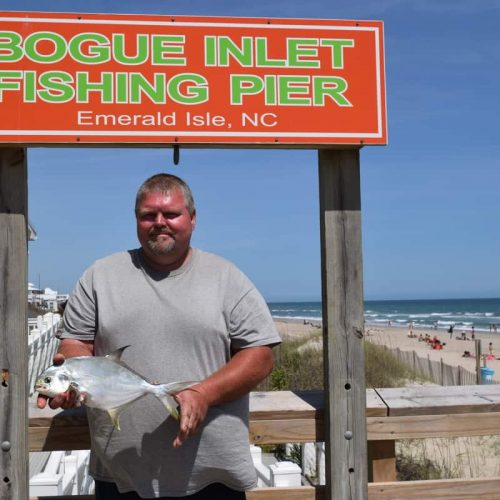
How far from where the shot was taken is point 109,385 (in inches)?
102

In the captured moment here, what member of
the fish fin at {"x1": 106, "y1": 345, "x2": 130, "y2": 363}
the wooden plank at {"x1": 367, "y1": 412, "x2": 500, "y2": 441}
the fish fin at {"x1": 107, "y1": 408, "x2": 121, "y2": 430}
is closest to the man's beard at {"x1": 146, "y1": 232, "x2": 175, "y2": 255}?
the fish fin at {"x1": 106, "y1": 345, "x2": 130, "y2": 363}

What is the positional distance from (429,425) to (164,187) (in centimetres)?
173

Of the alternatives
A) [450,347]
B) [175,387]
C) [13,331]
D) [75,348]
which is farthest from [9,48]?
[450,347]

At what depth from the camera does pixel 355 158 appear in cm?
331

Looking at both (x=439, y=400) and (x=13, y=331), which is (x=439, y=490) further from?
(x=13, y=331)

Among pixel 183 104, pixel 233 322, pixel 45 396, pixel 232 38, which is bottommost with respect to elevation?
pixel 45 396

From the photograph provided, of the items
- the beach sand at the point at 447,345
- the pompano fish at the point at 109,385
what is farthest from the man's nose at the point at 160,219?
the beach sand at the point at 447,345

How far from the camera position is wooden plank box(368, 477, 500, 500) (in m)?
3.34

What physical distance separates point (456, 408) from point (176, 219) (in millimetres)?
1689

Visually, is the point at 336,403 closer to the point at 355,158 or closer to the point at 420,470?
the point at 355,158

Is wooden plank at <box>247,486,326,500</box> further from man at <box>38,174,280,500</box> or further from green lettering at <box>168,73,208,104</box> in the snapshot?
green lettering at <box>168,73,208,104</box>

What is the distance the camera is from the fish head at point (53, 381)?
2506 millimetres

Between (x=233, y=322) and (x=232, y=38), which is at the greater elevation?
(x=232, y=38)

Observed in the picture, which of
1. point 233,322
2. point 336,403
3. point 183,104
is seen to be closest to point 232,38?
point 183,104
